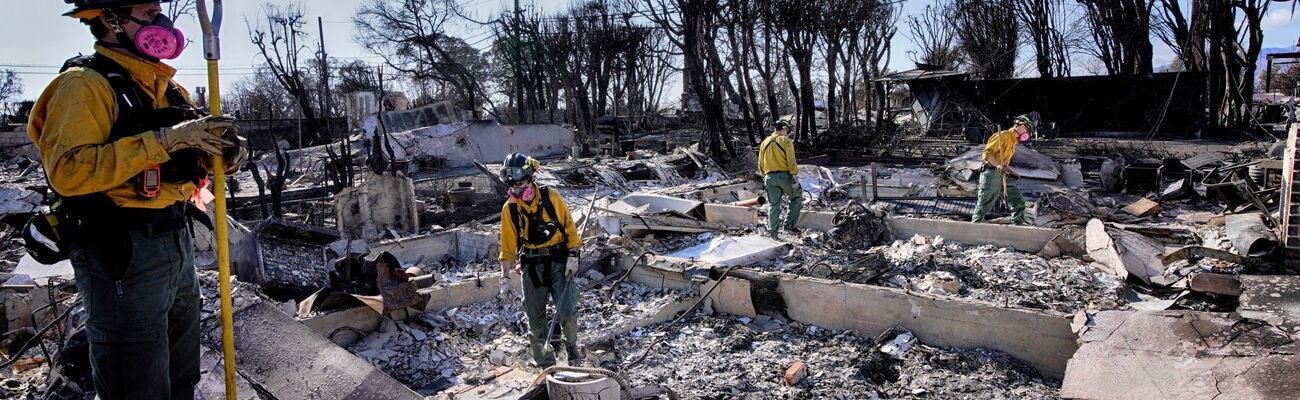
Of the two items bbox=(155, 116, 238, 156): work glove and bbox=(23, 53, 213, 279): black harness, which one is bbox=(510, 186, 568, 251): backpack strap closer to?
bbox=(23, 53, 213, 279): black harness

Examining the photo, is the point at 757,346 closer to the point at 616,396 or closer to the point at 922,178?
the point at 616,396

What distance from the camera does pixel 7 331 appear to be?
17.9 feet

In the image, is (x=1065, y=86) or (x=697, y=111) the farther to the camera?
(x=697, y=111)

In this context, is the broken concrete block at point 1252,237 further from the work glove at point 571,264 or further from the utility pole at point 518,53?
the utility pole at point 518,53

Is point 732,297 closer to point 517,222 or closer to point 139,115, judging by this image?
point 517,222

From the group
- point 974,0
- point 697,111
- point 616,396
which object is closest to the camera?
point 616,396

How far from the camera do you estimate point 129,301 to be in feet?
8.34

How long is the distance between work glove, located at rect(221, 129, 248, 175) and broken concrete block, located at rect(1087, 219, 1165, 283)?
22.1ft

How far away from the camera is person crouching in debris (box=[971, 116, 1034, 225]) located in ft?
29.0

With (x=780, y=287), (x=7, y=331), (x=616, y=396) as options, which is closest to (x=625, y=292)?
(x=780, y=287)

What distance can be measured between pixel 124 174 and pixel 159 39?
21.5 inches

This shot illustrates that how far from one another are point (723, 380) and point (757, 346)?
0.69m

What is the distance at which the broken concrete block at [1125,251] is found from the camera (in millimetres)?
6473

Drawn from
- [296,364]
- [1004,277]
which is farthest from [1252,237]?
[296,364]
